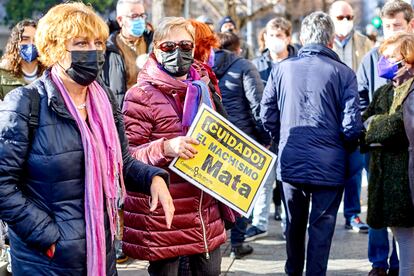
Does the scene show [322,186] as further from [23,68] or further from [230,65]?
Answer: [23,68]

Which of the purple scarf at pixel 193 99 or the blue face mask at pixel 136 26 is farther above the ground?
the blue face mask at pixel 136 26

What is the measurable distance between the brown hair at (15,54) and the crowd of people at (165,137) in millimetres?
12

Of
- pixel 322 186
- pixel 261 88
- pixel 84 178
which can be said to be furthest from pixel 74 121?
pixel 261 88

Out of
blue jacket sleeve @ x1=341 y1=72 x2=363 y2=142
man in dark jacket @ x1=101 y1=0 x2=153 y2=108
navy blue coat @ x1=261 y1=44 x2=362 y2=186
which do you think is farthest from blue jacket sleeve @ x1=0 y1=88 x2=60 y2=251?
man in dark jacket @ x1=101 y1=0 x2=153 y2=108

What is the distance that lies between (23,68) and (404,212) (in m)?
3.24

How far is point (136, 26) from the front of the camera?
729 centimetres

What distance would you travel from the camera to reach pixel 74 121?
3.60 m

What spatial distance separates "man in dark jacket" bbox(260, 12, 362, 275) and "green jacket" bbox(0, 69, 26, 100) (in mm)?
2073

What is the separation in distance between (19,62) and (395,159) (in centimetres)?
309

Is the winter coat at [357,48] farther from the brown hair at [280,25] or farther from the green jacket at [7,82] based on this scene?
the green jacket at [7,82]

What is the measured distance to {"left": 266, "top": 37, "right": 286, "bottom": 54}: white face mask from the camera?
8.72m

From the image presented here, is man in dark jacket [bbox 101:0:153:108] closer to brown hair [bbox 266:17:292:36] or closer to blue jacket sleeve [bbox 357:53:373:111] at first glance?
brown hair [bbox 266:17:292:36]

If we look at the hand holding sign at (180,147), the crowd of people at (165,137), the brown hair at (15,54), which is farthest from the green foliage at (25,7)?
the hand holding sign at (180,147)

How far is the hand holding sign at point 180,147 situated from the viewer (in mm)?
4406
